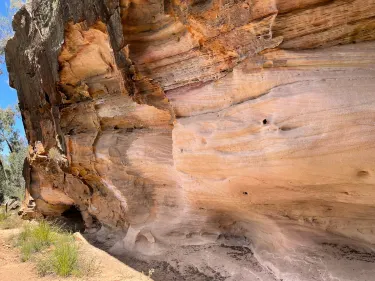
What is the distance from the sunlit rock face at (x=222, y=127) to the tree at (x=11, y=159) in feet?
29.8

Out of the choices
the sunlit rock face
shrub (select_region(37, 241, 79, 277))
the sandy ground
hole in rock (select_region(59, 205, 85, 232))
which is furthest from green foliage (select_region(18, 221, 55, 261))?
hole in rock (select_region(59, 205, 85, 232))

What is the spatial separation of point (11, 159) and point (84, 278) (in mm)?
13094

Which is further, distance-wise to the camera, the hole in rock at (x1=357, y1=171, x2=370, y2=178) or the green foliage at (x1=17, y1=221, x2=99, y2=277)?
the green foliage at (x1=17, y1=221, x2=99, y2=277)

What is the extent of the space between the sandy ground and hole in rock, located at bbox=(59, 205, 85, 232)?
201 cm

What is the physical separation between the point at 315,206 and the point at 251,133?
1.09 m

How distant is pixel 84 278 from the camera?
4.40 meters

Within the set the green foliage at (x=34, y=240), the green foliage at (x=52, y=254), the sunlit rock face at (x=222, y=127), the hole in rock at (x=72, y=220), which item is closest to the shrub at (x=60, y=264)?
the green foliage at (x=52, y=254)

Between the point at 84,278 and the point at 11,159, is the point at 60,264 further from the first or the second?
the point at 11,159

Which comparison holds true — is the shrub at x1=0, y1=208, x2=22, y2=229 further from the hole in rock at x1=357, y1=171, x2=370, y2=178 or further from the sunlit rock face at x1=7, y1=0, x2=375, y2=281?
the hole in rock at x1=357, y1=171, x2=370, y2=178

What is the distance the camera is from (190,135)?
413 centimetres

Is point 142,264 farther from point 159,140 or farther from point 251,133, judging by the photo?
point 251,133

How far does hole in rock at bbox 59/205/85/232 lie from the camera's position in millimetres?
8070

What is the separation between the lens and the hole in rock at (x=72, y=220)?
8.07m

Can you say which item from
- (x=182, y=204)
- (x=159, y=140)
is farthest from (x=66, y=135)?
(x=182, y=204)
